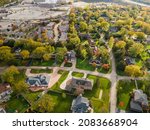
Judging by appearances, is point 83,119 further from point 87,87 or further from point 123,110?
point 87,87

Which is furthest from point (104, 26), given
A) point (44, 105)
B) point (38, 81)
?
point (44, 105)

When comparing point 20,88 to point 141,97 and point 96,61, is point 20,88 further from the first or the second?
point 141,97

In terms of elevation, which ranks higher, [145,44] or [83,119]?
[83,119]

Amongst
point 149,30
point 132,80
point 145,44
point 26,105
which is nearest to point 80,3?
point 149,30

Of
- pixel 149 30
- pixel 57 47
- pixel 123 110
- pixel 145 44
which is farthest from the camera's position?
pixel 149 30

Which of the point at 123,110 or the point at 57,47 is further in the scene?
the point at 57,47

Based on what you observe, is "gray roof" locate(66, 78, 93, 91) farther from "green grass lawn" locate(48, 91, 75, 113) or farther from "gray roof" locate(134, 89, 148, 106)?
"gray roof" locate(134, 89, 148, 106)

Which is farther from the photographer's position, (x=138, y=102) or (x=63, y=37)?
(x=63, y=37)

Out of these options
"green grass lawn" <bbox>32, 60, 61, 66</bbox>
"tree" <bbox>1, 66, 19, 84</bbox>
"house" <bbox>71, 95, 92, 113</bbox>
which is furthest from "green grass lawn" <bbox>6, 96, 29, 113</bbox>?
"green grass lawn" <bbox>32, 60, 61, 66</bbox>
